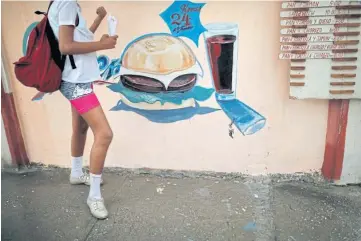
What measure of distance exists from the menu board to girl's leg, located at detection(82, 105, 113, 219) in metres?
1.33

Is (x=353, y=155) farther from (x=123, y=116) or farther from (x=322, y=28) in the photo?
(x=123, y=116)

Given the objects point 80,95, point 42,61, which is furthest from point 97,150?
point 42,61

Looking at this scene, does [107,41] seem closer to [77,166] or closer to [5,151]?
[77,166]

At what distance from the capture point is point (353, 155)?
9.89 feet

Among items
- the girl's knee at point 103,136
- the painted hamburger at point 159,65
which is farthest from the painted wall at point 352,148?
the girl's knee at point 103,136

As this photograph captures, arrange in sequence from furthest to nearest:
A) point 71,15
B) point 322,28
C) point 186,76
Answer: point 186,76, point 322,28, point 71,15

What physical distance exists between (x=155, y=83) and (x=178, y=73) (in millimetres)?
203

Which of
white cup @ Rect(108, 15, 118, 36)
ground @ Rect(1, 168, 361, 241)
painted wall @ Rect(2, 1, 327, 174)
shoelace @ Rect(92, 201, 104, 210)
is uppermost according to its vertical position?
white cup @ Rect(108, 15, 118, 36)

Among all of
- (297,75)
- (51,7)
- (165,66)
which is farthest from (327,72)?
(51,7)

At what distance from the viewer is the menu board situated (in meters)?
2.64

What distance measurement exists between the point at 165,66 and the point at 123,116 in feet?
1.83

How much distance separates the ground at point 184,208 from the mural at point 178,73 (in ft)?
1.66

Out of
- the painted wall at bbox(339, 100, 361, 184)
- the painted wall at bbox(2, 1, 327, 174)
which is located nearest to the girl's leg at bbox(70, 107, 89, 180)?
the painted wall at bbox(2, 1, 327, 174)

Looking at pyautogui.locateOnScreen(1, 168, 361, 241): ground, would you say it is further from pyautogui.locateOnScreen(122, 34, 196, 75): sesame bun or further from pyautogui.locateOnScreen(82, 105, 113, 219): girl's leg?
pyautogui.locateOnScreen(122, 34, 196, 75): sesame bun
